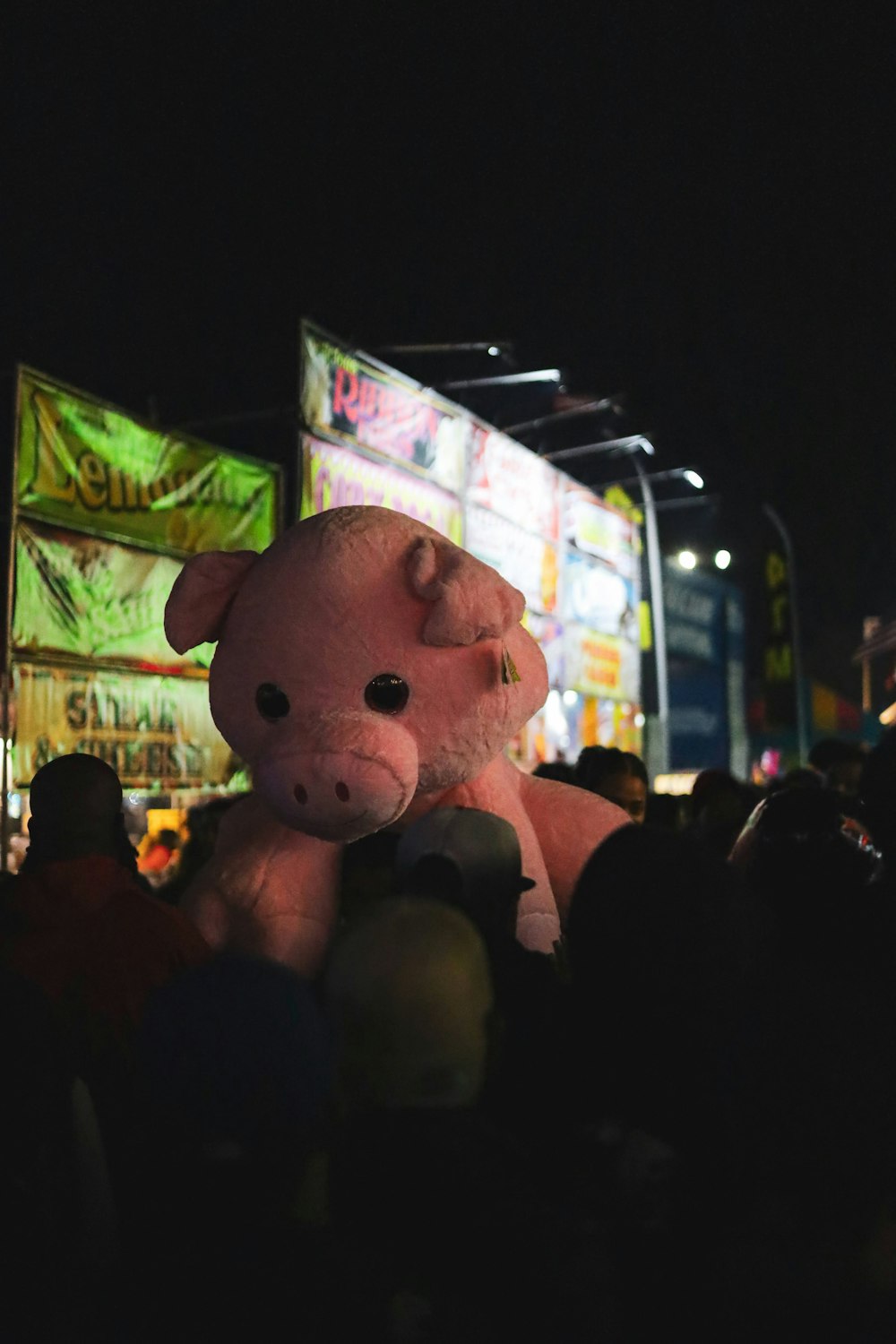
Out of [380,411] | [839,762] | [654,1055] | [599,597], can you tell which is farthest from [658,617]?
[654,1055]

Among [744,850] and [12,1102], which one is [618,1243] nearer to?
[12,1102]

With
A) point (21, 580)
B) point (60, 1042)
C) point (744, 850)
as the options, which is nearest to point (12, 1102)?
point (60, 1042)

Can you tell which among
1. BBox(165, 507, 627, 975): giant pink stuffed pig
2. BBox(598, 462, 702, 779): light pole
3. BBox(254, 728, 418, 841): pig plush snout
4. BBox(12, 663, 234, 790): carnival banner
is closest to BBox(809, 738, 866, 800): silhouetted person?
BBox(12, 663, 234, 790): carnival banner

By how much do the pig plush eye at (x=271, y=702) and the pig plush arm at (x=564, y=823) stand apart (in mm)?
712

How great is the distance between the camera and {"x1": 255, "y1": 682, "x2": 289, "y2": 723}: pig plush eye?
2.83 m

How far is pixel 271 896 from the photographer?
2.78 meters

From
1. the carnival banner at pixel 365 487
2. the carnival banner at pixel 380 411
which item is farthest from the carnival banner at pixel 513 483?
the carnival banner at pixel 365 487

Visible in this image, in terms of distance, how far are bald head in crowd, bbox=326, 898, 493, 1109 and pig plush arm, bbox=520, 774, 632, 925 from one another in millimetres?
1372

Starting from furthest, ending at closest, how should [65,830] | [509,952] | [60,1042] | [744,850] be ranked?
[65,830] → [744,850] → [509,952] → [60,1042]

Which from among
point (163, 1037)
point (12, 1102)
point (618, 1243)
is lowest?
point (618, 1243)

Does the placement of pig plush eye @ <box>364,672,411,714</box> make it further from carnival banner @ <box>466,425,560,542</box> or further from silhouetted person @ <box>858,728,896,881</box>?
carnival banner @ <box>466,425,560,542</box>

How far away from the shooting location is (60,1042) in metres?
1.72

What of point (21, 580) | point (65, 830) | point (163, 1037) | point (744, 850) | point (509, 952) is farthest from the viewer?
point (21, 580)

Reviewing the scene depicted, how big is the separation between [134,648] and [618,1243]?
680 cm
